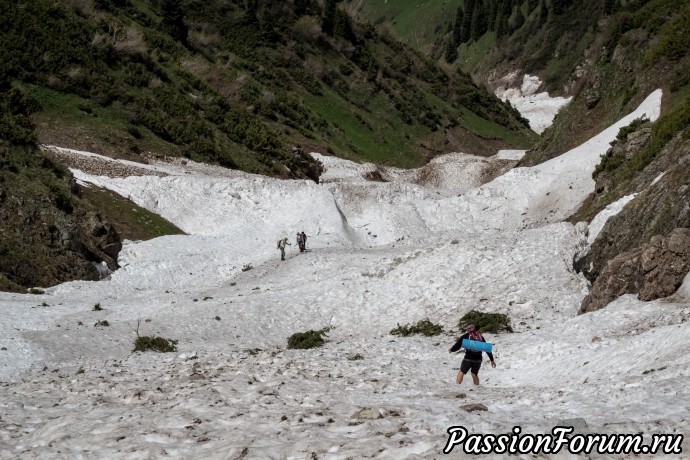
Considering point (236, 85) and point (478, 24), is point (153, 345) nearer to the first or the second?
point (236, 85)

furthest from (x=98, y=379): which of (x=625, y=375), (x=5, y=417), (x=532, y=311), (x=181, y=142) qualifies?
(x=181, y=142)

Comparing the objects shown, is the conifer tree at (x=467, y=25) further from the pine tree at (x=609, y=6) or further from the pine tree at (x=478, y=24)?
the pine tree at (x=609, y=6)

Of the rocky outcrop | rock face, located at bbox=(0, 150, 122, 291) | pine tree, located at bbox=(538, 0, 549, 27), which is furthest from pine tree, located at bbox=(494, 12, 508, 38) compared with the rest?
the rocky outcrop

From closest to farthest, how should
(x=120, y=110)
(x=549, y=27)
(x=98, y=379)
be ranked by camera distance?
(x=98, y=379) → (x=120, y=110) → (x=549, y=27)

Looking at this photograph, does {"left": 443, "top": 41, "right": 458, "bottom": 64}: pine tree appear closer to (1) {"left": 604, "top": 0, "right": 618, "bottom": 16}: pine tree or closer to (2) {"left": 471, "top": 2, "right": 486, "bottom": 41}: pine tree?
(2) {"left": 471, "top": 2, "right": 486, "bottom": 41}: pine tree

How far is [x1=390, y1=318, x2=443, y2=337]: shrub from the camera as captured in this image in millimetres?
22375

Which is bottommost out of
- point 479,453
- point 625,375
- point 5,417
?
point 5,417

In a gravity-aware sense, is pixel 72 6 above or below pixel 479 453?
above

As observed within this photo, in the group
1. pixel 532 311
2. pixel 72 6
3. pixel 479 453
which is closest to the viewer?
pixel 479 453

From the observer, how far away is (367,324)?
24.6m

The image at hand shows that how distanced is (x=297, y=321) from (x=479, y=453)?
16712 millimetres

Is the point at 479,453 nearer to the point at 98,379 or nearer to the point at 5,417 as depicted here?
the point at 5,417

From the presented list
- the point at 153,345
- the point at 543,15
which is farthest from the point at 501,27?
the point at 153,345

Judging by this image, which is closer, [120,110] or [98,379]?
[98,379]
